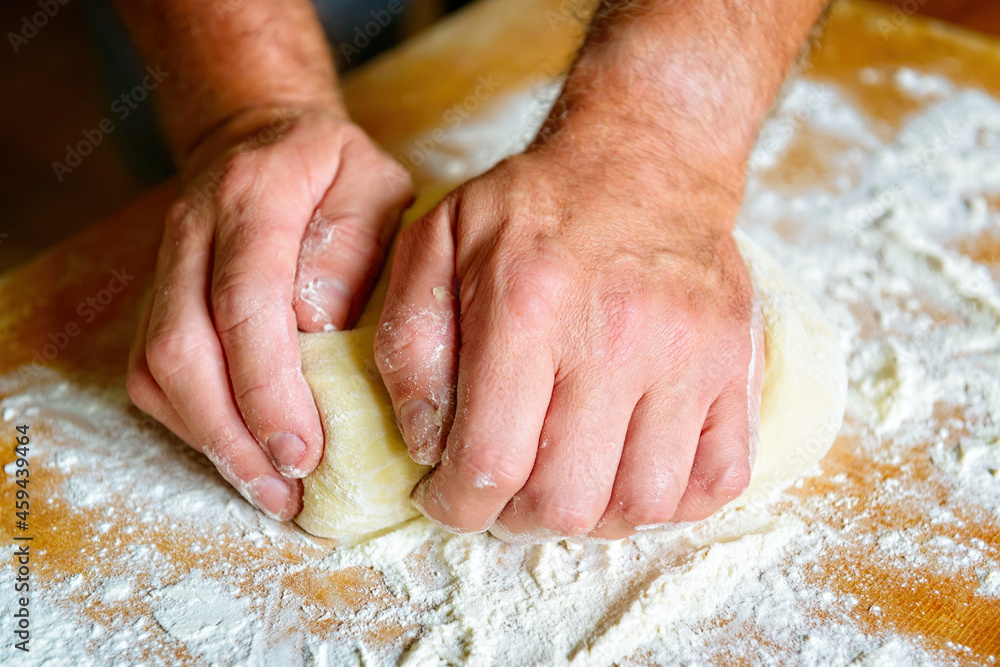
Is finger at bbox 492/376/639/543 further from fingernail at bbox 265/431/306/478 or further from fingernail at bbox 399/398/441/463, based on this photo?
fingernail at bbox 265/431/306/478

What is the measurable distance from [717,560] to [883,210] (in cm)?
97

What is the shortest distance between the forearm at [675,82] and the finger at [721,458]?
37 cm

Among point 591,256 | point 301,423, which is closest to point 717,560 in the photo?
point 591,256

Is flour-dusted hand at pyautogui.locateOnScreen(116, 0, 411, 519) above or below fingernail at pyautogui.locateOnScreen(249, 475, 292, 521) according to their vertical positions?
above

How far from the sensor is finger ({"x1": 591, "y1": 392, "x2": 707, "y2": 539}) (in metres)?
0.97

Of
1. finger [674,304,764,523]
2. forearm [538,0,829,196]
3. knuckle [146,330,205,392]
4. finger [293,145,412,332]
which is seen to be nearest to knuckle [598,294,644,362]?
finger [674,304,764,523]

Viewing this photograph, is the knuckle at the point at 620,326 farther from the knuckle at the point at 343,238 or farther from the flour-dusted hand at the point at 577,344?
the knuckle at the point at 343,238

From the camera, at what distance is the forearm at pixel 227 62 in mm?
1438

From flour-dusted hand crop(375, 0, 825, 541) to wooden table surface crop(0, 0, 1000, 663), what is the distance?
0.21 meters

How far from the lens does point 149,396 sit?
3.77 feet

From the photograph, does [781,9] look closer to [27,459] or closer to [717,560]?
[717,560]

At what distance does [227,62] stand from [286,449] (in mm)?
787

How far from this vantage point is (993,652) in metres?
0.99

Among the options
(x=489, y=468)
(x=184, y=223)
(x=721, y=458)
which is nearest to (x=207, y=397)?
(x=184, y=223)
